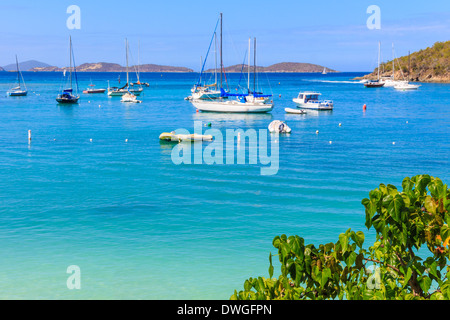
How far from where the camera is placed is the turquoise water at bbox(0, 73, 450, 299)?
60.7ft

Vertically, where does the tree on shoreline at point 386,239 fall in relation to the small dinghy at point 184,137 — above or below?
above

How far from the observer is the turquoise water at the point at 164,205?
728 inches

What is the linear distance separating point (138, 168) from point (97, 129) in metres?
27.7

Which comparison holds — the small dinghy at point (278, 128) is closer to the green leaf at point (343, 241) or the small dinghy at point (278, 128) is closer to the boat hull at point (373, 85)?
the green leaf at point (343, 241)

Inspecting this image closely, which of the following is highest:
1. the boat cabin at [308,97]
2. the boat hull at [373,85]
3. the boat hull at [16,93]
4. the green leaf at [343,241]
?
the boat hull at [373,85]

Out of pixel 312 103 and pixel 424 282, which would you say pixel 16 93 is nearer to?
pixel 312 103

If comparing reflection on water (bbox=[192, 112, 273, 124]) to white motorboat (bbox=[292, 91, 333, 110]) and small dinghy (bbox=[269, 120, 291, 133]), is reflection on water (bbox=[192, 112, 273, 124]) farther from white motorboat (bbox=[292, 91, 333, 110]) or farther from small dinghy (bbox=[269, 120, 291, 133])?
small dinghy (bbox=[269, 120, 291, 133])

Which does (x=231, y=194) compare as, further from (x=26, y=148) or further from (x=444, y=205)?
(x=26, y=148)

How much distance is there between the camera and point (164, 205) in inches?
1098

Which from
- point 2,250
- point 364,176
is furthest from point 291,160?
point 2,250

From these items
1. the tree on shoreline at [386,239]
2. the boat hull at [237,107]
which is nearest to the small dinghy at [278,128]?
the boat hull at [237,107]

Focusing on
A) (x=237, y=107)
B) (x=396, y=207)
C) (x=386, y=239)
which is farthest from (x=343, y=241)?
(x=237, y=107)

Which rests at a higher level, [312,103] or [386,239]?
[312,103]

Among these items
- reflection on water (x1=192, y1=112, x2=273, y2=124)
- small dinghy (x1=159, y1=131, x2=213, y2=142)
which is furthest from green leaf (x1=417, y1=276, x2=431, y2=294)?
reflection on water (x1=192, y1=112, x2=273, y2=124)
